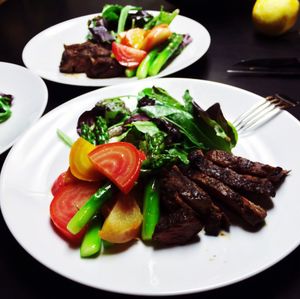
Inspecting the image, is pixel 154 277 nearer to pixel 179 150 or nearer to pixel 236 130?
pixel 179 150

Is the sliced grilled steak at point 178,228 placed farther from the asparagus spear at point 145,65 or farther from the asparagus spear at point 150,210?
the asparagus spear at point 145,65

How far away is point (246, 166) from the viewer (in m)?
1.81

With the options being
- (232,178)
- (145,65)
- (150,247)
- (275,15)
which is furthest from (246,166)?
(275,15)

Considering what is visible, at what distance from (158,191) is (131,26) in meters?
2.41

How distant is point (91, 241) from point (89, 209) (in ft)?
0.47

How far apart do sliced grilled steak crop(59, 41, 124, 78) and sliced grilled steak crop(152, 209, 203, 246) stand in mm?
1730

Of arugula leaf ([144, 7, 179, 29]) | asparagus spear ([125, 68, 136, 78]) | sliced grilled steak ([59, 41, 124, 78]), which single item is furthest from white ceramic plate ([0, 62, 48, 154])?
arugula leaf ([144, 7, 179, 29])

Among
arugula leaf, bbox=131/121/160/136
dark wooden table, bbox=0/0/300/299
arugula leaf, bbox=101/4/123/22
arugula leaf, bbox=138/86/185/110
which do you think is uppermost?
arugula leaf, bbox=101/4/123/22

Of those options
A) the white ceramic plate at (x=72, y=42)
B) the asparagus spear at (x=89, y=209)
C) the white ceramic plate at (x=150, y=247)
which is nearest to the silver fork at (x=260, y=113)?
the white ceramic plate at (x=150, y=247)

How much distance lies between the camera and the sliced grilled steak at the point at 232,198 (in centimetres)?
160

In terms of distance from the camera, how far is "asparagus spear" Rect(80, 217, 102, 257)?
155cm

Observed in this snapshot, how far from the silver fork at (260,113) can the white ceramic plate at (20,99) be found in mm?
1260

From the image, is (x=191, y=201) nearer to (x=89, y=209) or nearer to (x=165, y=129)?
(x=89, y=209)

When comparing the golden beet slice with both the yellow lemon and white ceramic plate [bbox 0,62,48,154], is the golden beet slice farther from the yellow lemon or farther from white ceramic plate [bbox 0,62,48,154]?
the yellow lemon
